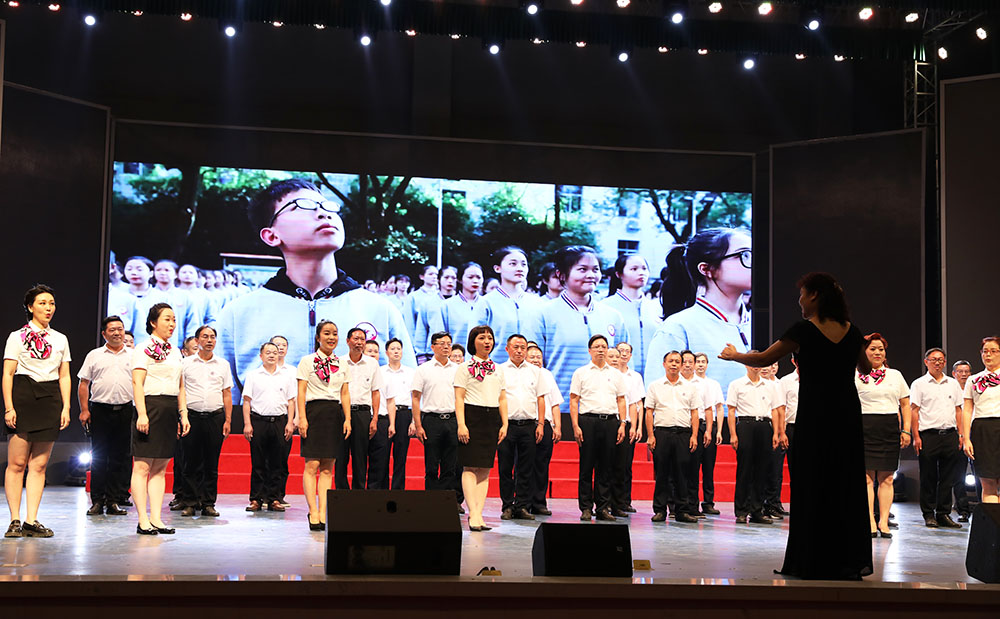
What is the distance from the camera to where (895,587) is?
326cm

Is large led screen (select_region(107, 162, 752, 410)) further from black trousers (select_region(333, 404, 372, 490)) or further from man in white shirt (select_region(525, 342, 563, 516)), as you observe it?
black trousers (select_region(333, 404, 372, 490))

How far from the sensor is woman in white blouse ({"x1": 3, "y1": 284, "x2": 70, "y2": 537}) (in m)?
5.81

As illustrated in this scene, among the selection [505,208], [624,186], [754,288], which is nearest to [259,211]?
[505,208]

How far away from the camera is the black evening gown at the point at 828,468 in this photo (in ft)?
13.1

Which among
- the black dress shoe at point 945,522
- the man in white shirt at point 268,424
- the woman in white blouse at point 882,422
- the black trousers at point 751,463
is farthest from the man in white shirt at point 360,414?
the black dress shoe at point 945,522

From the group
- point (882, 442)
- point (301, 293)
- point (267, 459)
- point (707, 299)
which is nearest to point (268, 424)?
point (267, 459)

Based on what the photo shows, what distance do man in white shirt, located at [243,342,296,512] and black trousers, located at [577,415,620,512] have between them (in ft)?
8.30

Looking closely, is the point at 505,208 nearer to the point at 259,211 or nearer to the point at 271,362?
the point at 259,211

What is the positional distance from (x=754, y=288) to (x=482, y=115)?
4.35 metres

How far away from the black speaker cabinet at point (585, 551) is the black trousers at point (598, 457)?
14.3ft

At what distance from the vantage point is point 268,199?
A: 1191 cm

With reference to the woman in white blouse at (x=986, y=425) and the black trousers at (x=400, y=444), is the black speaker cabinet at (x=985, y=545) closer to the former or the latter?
the woman in white blouse at (x=986, y=425)

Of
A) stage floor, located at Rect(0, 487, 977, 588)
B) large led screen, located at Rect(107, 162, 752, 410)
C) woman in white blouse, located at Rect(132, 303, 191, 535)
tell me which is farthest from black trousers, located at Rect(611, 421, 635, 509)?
large led screen, located at Rect(107, 162, 752, 410)

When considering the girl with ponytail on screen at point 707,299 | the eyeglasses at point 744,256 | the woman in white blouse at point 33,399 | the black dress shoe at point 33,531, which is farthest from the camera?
the eyeglasses at point 744,256
